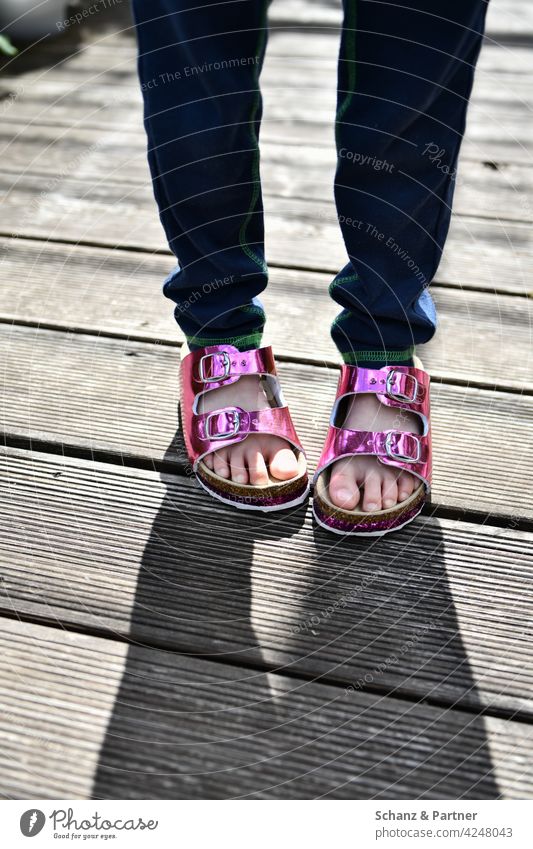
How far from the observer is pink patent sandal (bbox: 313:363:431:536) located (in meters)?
0.84

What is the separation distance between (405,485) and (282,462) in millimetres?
131

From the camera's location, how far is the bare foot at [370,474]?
845 mm

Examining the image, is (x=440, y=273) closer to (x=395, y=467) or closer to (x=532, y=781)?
(x=395, y=467)

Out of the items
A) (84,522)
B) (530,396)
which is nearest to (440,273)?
(530,396)

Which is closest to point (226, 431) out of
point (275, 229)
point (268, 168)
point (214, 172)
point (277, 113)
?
point (214, 172)

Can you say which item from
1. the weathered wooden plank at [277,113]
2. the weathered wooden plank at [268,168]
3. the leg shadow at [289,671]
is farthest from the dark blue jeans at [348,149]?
the weathered wooden plank at [277,113]

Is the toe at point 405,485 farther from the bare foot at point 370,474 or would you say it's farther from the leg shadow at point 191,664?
the leg shadow at point 191,664

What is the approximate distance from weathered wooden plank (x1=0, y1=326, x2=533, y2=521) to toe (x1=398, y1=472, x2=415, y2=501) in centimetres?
4

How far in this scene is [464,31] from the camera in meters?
0.73

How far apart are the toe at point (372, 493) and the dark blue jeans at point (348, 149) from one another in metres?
0.14

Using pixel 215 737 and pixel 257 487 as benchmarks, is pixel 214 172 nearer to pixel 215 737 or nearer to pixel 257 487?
pixel 257 487

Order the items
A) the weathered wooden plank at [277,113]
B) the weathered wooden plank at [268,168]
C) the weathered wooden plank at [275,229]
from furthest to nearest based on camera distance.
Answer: the weathered wooden plank at [277,113] → the weathered wooden plank at [268,168] → the weathered wooden plank at [275,229]

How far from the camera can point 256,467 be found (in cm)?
88
